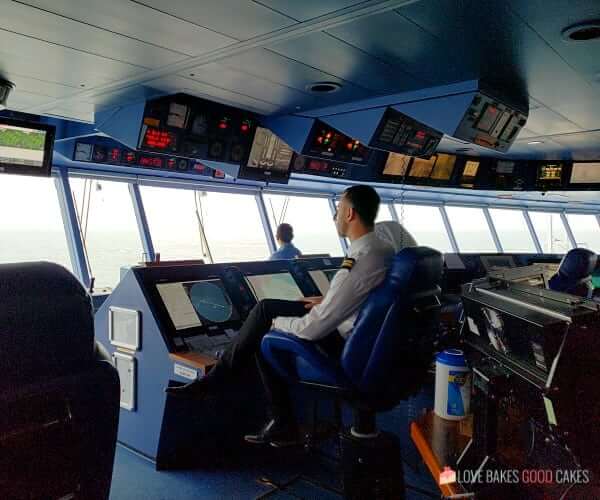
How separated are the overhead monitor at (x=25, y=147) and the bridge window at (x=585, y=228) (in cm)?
1161

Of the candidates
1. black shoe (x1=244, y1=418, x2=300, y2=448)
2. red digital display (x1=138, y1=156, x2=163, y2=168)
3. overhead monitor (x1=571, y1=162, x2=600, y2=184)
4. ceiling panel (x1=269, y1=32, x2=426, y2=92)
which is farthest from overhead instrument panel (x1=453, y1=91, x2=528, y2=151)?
red digital display (x1=138, y1=156, x2=163, y2=168)

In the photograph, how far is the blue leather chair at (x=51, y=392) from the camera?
0.95 meters

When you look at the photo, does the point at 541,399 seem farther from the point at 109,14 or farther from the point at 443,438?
the point at 109,14

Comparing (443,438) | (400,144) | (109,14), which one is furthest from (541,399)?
(400,144)

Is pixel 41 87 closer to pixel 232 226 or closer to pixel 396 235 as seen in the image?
pixel 396 235

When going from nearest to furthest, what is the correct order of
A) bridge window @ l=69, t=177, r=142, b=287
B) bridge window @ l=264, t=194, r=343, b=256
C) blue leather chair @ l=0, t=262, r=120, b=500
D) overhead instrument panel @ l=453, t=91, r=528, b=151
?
blue leather chair @ l=0, t=262, r=120, b=500
overhead instrument panel @ l=453, t=91, r=528, b=151
bridge window @ l=69, t=177, r=142, b=287
bridge window @ l=264, t=194, r=343, b=256

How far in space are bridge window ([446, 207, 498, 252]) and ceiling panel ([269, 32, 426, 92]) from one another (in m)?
7.44

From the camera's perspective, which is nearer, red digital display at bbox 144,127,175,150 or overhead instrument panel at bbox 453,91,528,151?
overhead instrument panel at bbox 453,91,528,151

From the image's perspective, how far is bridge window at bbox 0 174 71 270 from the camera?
5.16 metres

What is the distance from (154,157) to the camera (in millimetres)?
5359

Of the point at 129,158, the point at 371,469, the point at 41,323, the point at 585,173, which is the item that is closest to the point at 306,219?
the point at 129,158

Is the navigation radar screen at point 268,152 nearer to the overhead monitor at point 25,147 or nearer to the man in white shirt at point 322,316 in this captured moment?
the overhead monitor at point 25,147

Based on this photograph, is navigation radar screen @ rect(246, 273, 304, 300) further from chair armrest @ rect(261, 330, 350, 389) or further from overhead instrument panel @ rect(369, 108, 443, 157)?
overhead instrument panel @ rect(369, 108, 443, 157)

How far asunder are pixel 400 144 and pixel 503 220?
7.96 m
